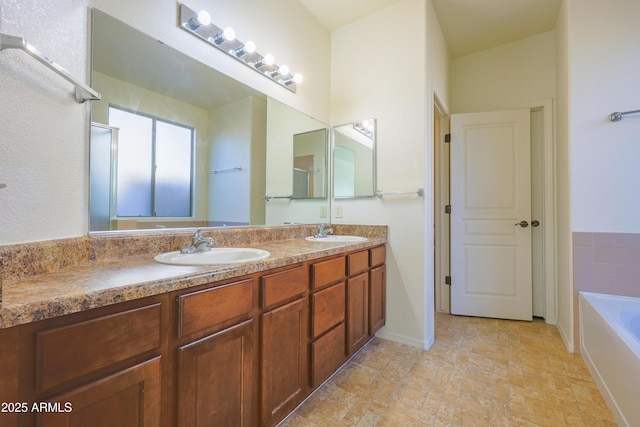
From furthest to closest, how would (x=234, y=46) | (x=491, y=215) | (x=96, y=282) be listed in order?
(x=491, y=215) → (x=234, y=46) → (x=96, y=282)

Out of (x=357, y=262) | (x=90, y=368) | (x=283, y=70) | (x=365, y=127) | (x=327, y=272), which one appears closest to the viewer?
(x=90, y=368)

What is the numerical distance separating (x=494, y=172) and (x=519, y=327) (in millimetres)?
1433

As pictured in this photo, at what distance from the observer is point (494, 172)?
2738mm

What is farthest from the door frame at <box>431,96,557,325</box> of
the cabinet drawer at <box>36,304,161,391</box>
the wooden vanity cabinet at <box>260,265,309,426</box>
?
the cabinet drawer at <box>36,304,161,391</box>

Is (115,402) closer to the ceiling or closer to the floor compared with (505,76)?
closer to the floor

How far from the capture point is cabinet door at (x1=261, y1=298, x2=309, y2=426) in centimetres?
116

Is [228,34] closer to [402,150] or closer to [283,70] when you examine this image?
[283,70]

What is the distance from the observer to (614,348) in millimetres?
1385

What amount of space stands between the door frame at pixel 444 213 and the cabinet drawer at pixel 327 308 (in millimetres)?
1651

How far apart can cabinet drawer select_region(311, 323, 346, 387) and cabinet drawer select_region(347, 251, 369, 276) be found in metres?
0.33

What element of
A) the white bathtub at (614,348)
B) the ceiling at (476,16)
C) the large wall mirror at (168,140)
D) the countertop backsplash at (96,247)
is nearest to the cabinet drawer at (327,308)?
the countertop backsplash at (96,247)

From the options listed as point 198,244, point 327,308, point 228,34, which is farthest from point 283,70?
point 327,308

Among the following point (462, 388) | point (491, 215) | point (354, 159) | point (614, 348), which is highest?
point (354, 159)

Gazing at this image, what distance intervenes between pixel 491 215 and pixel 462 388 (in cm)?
172
